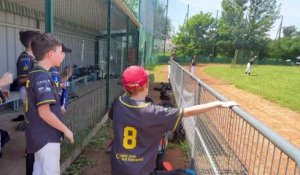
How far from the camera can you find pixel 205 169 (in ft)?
12.6

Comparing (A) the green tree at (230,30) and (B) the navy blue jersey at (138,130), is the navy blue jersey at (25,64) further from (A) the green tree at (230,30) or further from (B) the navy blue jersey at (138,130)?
(A) the green tree at (230,30)

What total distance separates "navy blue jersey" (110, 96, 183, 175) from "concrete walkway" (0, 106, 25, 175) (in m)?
2.34

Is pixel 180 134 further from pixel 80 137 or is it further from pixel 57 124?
pixel 57 124

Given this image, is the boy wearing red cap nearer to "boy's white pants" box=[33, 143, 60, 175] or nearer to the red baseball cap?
the red baseball cap

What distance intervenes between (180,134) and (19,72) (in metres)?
3.20

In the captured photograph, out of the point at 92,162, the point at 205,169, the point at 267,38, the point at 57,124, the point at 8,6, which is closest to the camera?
the point at 57,124

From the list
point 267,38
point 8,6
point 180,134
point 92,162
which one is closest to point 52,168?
point 92,162

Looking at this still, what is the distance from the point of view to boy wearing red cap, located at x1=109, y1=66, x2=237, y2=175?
8.05ft

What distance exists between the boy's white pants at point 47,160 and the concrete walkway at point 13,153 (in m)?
1.44

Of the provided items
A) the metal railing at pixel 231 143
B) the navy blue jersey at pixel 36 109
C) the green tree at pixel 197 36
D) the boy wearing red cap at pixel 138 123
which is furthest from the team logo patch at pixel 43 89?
the green tree at pixel 197 36

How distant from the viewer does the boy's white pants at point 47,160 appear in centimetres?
300

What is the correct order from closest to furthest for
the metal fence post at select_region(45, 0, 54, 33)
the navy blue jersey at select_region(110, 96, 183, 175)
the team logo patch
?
the navy blue jersey at select_region(110, 96, 183, 175) < the team logo patch < the metal fence post at select_region(45, 0, 54, 33)

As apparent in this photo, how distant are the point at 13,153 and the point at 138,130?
3269mm

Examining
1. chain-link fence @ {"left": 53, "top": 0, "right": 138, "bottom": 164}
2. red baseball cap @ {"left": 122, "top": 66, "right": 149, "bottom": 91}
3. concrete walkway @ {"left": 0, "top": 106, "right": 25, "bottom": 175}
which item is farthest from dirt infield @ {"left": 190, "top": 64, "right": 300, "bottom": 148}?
red baseball cap @ {"left": 122, "top": 66, "right": 149, "bottom": 91}
